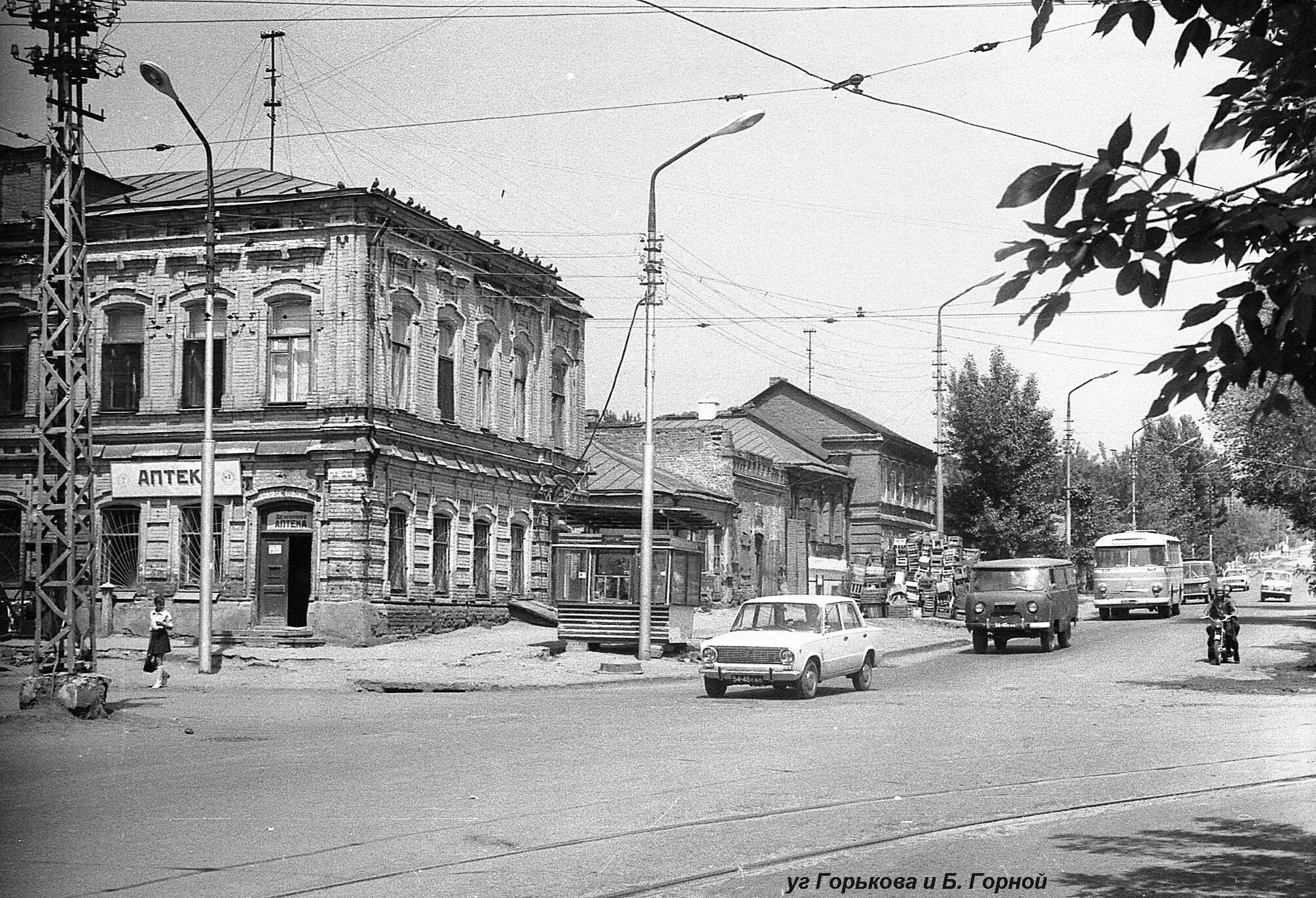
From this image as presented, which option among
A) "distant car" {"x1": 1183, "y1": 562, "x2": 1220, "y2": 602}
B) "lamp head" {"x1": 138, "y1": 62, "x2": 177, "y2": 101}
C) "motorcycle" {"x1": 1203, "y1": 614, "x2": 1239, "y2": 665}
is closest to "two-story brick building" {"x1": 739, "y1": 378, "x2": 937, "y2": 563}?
"distant car" {"x1": 1183, "y1": 562, "x2": 1220, "y2": 602}

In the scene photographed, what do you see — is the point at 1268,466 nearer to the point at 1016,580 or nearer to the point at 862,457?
the point at 1016,580

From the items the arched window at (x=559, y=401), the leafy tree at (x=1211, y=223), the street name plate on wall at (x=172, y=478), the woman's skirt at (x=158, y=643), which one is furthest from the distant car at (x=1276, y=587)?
the leafy tree at (x=1211, y=223)

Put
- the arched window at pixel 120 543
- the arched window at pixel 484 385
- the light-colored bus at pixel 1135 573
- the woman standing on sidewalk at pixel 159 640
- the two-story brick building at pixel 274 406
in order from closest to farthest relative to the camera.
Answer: the woman standing on sidewalk at pixel 159 640 < the two-story brick building at pixel 274 406 < the arched window at pixel 120 543 < the arched window at pixel 484 385 < the light-colored bus at pixel 1135 573

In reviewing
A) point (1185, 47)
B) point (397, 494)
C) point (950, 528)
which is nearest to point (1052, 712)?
point (1185, 47)

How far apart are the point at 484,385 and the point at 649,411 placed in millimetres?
10090

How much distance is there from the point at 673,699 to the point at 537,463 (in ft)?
67.4

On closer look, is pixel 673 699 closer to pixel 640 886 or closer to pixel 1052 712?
pixel 1052 712

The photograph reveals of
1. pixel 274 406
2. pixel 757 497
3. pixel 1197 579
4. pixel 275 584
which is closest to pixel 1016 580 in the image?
pixel 275 584

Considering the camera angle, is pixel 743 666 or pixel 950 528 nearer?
pixel 743 666

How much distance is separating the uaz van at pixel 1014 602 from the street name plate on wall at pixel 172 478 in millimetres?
18136

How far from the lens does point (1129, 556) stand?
170 feet

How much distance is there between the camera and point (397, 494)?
34719 millimetres

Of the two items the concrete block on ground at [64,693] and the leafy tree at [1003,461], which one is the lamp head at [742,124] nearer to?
the concrete block on ground at [64,693]

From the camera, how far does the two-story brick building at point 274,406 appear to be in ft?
111
